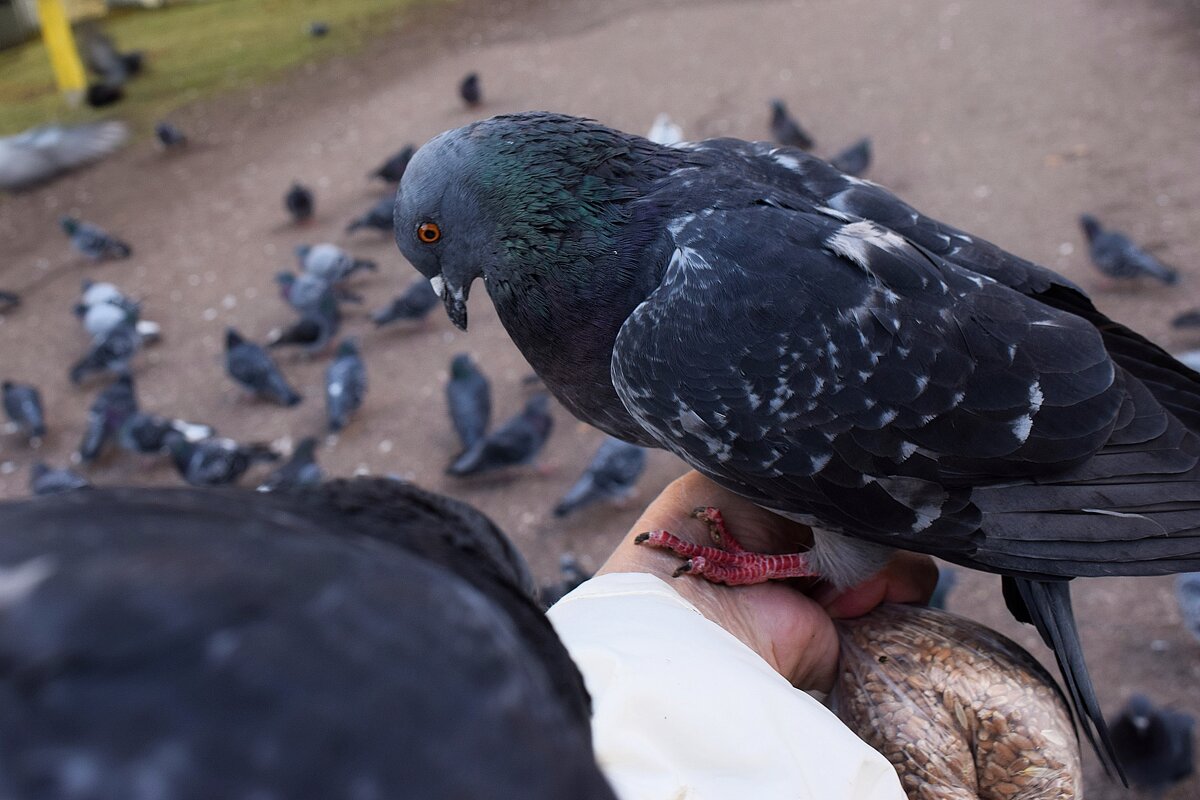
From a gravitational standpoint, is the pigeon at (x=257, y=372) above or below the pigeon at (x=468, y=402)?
below

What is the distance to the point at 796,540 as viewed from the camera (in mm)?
3172

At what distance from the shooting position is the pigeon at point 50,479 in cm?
618

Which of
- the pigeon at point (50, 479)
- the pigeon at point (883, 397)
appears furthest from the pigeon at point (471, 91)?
the pigeon at point (883, 397)

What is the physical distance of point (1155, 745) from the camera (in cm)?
381

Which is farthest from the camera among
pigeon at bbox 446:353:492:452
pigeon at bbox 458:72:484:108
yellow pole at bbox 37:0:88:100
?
yellow pole at bbox 37:0:88:100

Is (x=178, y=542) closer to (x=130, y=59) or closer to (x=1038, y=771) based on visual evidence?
(x=1038, y=771)

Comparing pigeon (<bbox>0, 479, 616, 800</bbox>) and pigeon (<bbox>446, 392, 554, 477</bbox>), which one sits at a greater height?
pigeon (<bbox>0, 479, 616, 800</bbox>)

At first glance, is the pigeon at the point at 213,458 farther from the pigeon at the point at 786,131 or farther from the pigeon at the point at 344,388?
the pigeon at the point at 786,131

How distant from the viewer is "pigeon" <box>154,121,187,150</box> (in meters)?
11.7

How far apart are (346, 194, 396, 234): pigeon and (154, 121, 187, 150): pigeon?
407cm

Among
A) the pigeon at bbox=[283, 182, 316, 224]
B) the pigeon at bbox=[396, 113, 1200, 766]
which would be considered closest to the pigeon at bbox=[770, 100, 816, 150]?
the pigeon at bbox=[283, 182, 316, 224]

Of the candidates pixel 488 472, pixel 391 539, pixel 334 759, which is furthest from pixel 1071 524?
pixel 488 472

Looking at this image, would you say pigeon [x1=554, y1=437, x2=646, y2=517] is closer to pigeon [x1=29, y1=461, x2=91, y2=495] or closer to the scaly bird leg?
the scaly bird leg

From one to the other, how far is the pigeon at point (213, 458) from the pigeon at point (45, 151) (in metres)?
4.51
